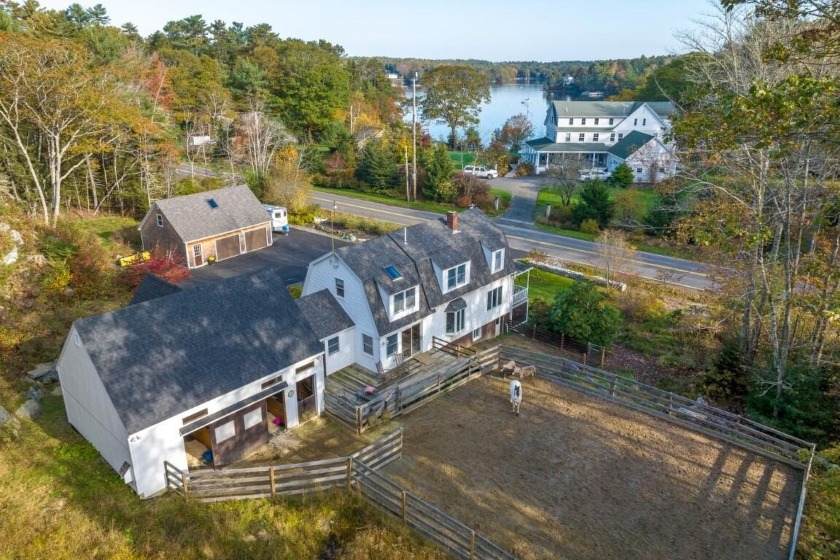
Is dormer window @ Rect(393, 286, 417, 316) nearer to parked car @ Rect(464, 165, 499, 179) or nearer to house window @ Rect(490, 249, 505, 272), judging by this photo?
house window @ Rect(490, 249, 505, 272)

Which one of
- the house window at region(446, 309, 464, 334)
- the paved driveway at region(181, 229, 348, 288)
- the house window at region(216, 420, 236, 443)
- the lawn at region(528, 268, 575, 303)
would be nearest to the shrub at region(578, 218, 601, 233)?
the lawn at region(528, 268, 575, 303)

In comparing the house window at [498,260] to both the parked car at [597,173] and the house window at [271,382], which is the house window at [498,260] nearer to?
the house window at [271,382]

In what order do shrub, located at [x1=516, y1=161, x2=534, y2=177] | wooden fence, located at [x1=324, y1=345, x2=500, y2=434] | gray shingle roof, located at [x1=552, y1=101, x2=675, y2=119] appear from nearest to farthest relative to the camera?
wooden fence, located at [x1=324, y1=345, x2=500, y2=434], shrub, located at [x1=516, y1=161, x2=534, y2=177], gray shingle roof, located at [x1=552, y1=101, x2=675, y2=119]

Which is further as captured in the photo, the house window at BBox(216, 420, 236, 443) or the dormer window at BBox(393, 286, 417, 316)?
the dormer window at BBox(393, 286, 417, 316)

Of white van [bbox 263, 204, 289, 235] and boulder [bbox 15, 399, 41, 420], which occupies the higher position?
white van [bbox 263, 204, 289, 235]

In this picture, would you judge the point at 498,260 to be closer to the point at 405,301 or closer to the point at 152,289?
the point at 405,301

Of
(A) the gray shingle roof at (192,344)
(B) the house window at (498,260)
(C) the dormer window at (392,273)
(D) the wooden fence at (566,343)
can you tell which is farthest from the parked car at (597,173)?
(A) the gray shingle roof at (192,344)

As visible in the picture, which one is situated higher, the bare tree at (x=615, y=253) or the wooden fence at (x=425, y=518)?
the bare tree at (x=615, y=253)
